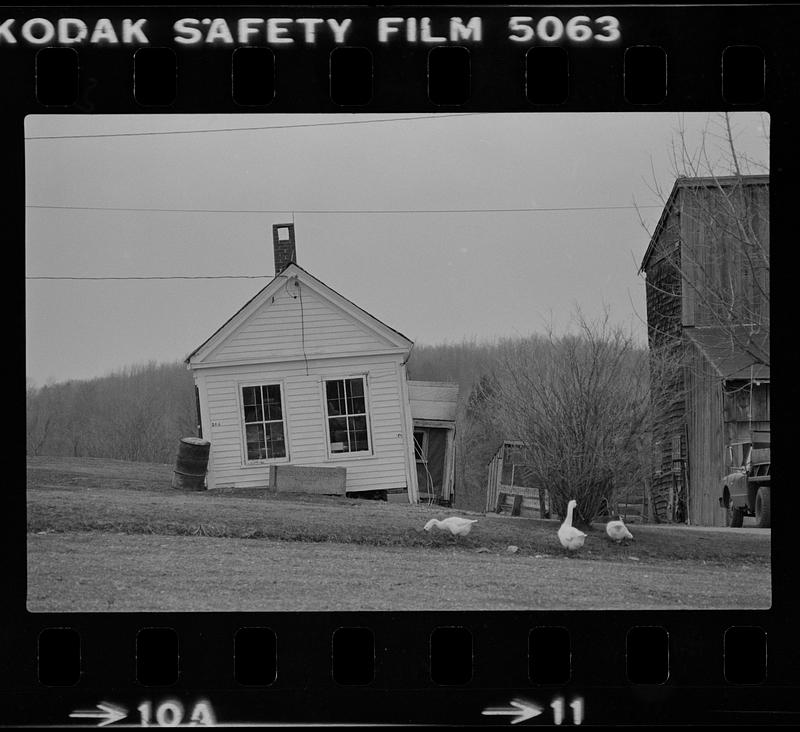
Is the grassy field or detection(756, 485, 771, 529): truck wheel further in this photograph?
the grassy field

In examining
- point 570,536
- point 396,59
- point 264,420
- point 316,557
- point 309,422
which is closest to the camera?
point 396,59

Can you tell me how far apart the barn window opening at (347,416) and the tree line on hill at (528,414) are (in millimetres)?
576

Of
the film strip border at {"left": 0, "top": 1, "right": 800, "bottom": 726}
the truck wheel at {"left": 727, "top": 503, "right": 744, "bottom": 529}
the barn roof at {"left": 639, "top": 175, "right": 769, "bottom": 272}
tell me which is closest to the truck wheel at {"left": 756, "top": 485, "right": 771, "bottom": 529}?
the truck wheel at {"left": 727, "top": 503, "right": 744, "bottom": 529}

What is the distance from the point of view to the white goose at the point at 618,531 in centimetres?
915

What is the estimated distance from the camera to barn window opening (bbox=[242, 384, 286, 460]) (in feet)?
31.1

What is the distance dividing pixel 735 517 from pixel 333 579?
121 inches

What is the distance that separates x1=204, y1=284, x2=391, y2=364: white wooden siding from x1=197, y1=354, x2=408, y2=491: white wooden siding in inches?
5.0

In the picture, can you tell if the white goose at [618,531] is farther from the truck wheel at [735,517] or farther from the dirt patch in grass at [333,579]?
the truck wheel at [735,517]

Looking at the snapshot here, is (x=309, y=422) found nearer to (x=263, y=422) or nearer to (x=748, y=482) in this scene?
(x=263, y=422)

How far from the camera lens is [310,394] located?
9.44 m

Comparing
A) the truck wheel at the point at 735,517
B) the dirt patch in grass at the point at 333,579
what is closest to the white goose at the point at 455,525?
the dirt patch in grass at the point at 333,579
